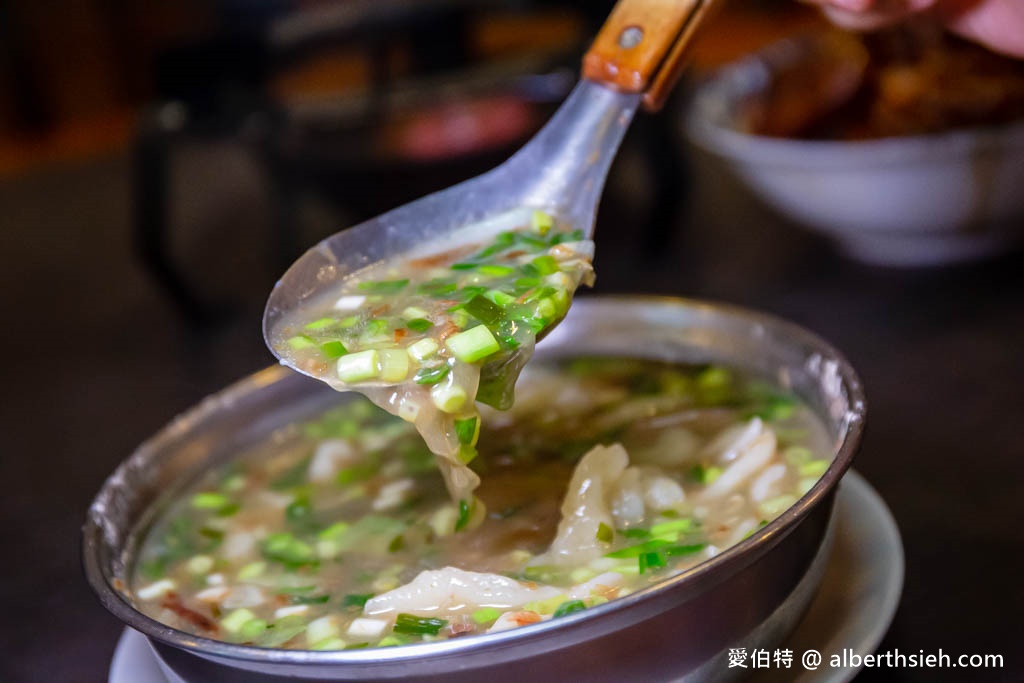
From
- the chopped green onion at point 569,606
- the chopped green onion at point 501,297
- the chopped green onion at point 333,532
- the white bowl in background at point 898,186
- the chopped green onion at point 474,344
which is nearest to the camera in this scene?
the chopped green onion at point 569,606

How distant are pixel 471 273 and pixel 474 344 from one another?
0.29 m

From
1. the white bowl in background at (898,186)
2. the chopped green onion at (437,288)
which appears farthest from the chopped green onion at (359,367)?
A: the white bowl in background at (898,186)

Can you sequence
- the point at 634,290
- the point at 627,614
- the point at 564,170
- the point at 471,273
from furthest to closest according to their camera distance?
the point at 634,290 < the point at 564,170 < the point at 471,273 < the point at 627,614

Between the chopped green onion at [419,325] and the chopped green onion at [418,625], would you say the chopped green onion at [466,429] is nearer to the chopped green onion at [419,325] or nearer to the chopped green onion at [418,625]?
the chopped green onion at [419,325]

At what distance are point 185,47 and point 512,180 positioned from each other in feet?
5.83

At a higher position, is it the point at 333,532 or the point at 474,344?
the point at 474,344

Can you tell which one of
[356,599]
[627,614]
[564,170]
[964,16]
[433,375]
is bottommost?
[356,599]

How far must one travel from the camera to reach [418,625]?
55.1 inches

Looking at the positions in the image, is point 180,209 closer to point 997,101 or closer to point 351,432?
point 351,432

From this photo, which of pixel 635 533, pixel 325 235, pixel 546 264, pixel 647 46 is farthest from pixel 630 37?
pixel 325 235

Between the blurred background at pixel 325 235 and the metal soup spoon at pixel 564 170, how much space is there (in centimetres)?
73

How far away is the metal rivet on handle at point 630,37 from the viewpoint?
1.72 metres

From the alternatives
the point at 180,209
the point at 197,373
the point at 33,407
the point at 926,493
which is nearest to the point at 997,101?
the point at 926,493

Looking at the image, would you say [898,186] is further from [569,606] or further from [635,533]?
[569,606]
